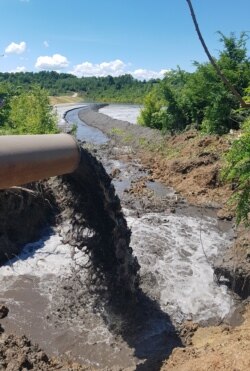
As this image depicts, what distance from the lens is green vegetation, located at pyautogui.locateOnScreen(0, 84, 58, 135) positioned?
16.6 meters

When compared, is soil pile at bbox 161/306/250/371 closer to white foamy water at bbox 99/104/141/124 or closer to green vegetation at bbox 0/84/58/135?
green vegetation at bbox 0/84/58/135

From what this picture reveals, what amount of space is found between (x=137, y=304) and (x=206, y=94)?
1576 cm

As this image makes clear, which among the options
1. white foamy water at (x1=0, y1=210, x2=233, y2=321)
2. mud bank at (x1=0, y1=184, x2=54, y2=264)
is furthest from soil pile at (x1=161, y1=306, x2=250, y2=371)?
mud bank at (x1=0, y1=184, x2=54, y2=264)

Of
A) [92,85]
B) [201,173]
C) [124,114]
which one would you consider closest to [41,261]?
[201,173]

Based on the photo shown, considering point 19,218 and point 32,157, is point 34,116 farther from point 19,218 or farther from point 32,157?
point 32,157

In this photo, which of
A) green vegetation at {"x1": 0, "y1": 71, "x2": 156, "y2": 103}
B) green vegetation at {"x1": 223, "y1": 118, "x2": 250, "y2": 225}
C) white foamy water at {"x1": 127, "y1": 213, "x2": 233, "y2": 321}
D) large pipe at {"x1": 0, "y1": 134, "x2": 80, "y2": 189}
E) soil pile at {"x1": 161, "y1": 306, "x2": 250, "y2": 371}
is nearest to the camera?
large pipe at {"x1": 0, "y1": 134, "x2": 80, "y2": 189}

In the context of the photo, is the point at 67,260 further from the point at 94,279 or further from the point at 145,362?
the point at 145,362

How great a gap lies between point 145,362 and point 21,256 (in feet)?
13.8

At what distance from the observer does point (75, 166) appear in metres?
5.36

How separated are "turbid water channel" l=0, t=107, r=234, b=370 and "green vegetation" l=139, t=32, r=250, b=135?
750cm

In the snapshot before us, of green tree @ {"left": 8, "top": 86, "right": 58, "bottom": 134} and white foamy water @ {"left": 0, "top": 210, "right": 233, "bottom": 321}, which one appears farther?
green tree @ {"left": 8, "top": 86, "right": 58, "bottom": 134}

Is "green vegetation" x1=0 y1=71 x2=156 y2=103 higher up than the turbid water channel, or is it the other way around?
"green vegetation" x1=0 y1=71 x2=156 y2=103

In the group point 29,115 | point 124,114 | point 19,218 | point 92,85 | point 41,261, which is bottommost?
point 41,261

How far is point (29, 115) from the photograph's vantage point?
1881 centimetres
